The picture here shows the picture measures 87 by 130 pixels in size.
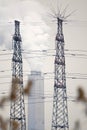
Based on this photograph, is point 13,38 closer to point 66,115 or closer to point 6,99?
point 66,115

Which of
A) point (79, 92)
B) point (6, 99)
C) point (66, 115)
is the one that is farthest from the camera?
point (66, 115)

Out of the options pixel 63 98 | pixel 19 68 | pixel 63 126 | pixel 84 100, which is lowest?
pixel 63 126

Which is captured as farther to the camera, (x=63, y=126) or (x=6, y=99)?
(x=63, y=126)

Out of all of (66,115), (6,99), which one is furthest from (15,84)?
(66,115)

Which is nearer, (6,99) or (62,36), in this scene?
(6,99)

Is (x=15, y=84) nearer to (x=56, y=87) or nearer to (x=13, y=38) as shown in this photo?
(x=56, y=87)

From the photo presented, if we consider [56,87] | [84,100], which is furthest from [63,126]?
[84,100]

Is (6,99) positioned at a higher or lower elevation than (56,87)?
higher

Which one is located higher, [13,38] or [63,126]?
[13,38]

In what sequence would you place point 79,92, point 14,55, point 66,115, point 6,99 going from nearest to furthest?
point 79,92
point 6,99
point 66,115
point 14,55
